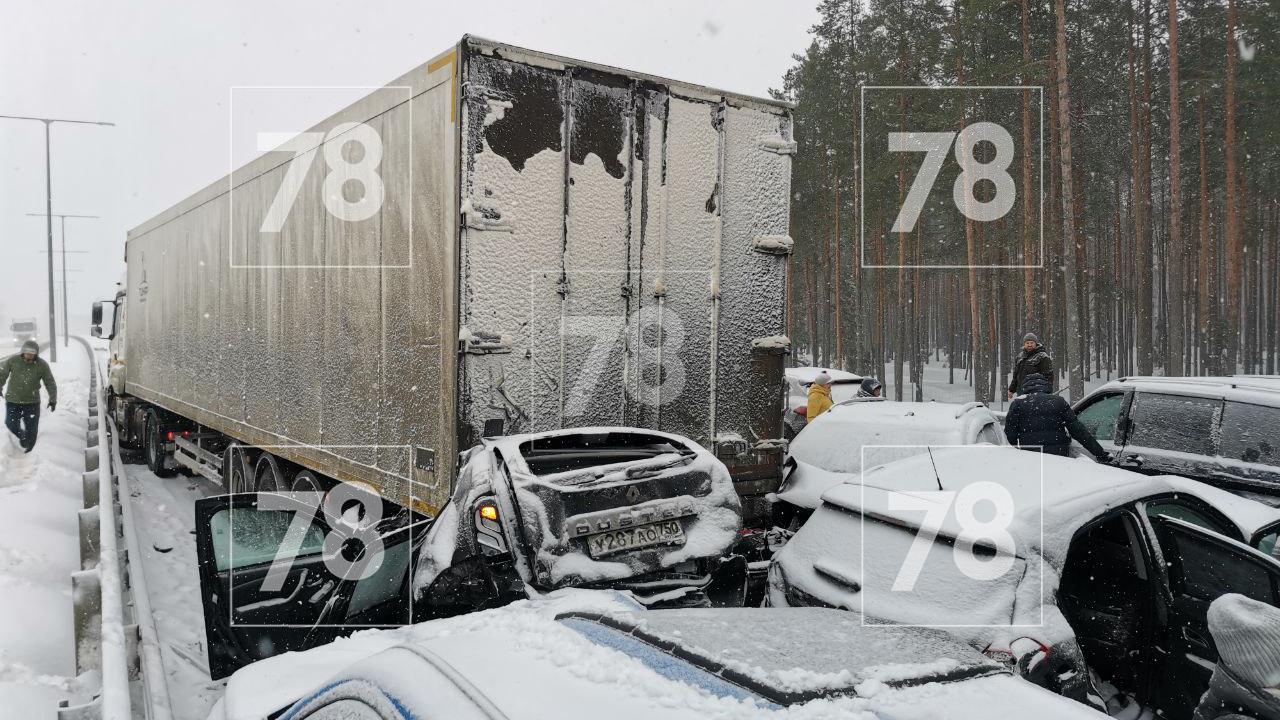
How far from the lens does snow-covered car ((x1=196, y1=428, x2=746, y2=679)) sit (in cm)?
366

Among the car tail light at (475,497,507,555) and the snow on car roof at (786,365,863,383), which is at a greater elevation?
the snow on car roof at (786,365,863,383)

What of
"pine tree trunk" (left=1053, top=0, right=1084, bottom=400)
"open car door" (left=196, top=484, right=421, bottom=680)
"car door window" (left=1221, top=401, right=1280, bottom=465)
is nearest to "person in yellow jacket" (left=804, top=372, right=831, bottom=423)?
"car door window" (left=1221, top=401, right=1280, bottom=465)

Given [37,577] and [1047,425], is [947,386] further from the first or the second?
[37,577]

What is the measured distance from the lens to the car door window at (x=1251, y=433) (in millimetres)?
6598

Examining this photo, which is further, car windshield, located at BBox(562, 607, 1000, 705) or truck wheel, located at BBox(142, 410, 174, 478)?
truck wheel, located at BBox(142, 410, 174, 478)

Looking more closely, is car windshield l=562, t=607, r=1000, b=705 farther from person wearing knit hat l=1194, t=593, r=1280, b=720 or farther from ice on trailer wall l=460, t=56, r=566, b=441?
ice on trailer wall l=460, t=56, r=566, b=441

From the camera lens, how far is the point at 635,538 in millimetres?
3904

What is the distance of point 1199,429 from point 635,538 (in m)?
5.86

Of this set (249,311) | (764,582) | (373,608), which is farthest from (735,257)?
(249,311)

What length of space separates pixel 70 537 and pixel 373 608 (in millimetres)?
5800

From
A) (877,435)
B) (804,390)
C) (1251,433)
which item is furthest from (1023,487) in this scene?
(804,390)

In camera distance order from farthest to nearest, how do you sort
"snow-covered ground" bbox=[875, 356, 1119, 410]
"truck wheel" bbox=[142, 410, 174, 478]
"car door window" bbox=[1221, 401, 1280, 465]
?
"snow-covered ground" bbox=[875, 356, 1119, 410], "truck wheel" bbox=[142, 410, 174, 478], "car door window" bbox=[1221, 401, 1280, 465]

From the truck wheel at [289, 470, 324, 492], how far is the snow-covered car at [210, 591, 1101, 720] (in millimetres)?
4933

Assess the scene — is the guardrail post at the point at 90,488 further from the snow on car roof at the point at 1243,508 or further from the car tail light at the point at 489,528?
the snow on car roof at the point at 1243,508
